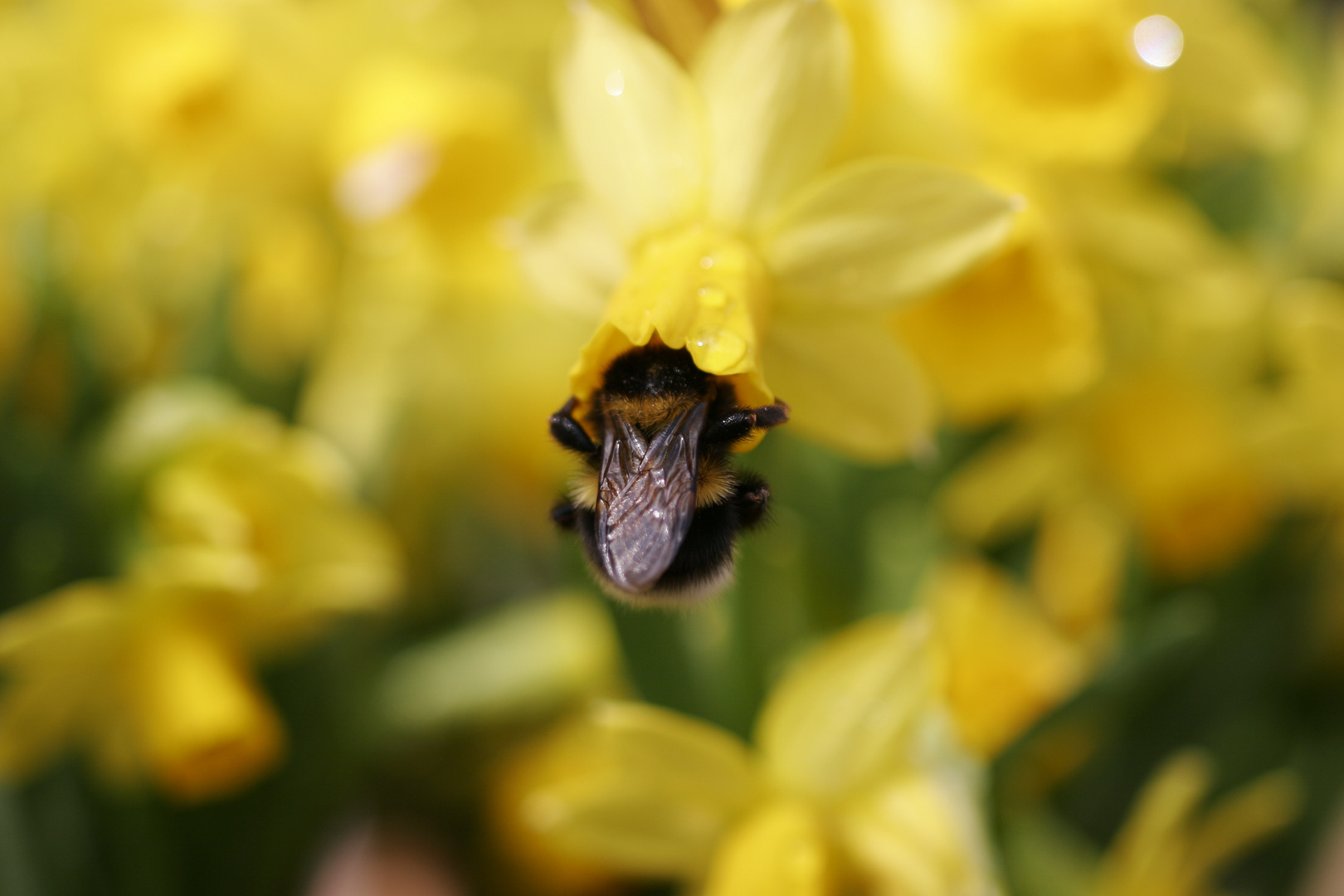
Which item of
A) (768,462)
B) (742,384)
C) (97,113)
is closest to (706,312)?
(742,384)

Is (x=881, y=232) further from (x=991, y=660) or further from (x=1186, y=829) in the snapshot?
(x=1186, y=829)

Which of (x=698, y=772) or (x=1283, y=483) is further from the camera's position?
(x=1283, y=483)

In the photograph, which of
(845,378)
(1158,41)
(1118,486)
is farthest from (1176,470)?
(845,378)

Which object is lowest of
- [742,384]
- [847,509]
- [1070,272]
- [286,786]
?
[286,786]

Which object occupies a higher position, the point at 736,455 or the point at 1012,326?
the point at 1012,326

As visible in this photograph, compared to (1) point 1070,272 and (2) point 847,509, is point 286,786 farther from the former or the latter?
(1) point 1070,272

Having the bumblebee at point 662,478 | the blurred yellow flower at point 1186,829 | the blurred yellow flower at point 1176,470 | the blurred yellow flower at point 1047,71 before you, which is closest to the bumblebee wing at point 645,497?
the bumblebee at point 662,478
